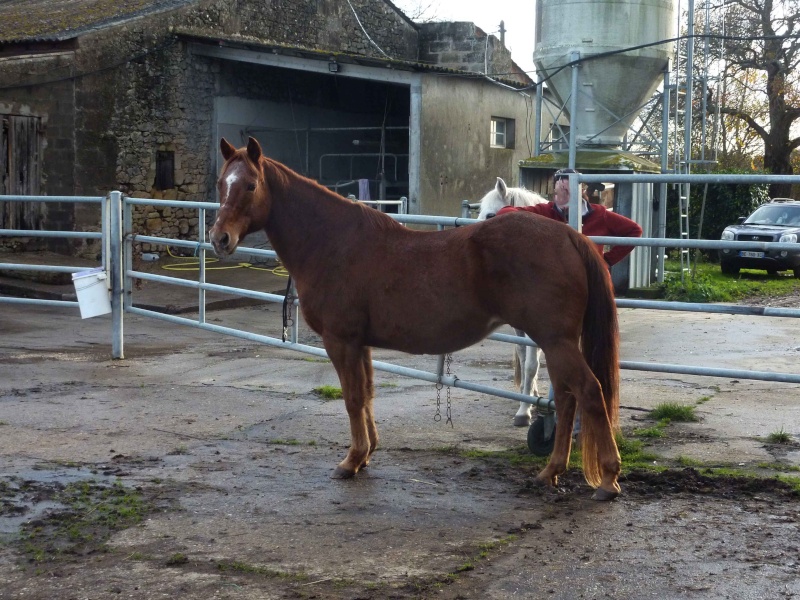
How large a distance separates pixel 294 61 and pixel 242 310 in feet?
20.2

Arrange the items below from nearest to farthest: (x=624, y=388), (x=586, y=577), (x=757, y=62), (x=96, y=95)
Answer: (x=586, y=577) → (x=624, y=388) → (x=96, y=95) → (x=757, y=62)

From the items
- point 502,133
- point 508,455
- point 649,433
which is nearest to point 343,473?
point 508,455

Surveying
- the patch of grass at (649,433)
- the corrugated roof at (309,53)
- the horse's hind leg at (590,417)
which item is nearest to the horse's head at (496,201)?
the patch of grass at (649,433)

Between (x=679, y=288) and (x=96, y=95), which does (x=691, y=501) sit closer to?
(x=679, y=288)

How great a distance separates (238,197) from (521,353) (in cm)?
255

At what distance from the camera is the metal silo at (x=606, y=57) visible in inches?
634

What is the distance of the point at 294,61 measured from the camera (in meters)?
17.5

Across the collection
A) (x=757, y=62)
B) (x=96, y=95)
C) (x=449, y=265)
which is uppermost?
(x=757, y=62)

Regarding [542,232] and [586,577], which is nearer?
[586,577]

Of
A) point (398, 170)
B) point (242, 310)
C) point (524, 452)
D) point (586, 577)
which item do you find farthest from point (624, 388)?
point (398, 170)

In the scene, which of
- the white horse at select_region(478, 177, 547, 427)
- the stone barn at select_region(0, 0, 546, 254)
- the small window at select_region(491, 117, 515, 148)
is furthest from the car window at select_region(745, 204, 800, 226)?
the white horse at select_region(478, 177, 547, 427)

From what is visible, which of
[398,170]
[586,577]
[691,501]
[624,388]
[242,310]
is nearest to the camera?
[586,577]

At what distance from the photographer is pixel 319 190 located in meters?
5.30

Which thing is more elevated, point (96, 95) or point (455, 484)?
point (96, 95)
